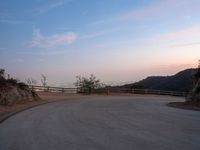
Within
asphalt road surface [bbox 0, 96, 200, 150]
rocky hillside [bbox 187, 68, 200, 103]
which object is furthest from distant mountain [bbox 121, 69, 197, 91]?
asphalt road surface [bbox 0, 96, 200, 150]

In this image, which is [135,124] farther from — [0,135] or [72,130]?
[0,135]

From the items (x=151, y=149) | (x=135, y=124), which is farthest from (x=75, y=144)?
(x=135, y=124)

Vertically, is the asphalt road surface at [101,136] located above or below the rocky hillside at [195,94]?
below

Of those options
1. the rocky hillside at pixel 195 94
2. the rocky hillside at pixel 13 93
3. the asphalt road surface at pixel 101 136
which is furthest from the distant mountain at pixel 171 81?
the asphalt road surface at pixel 101 136

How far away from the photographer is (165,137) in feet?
39.2

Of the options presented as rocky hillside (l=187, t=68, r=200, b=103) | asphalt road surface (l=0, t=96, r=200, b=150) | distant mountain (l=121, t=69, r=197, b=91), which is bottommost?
asphalt road surface (l=0, t=96, r=200, b=150)

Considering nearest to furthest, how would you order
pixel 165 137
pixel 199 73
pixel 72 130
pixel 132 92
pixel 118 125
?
pixel 165 137
pixel 72 130
pixel 118 125
pixel 199 73
pixel 132 92

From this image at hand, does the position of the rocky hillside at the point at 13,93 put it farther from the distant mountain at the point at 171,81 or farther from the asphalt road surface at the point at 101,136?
the distant mountain at the point at 171,81

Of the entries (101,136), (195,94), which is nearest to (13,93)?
(195,94)

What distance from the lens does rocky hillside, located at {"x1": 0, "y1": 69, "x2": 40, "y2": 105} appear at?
30605mm

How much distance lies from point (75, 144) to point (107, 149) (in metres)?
1.30

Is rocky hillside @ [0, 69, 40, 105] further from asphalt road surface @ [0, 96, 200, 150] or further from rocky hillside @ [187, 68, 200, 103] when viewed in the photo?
asphalt road surface @ [0, 96, 200, 150]

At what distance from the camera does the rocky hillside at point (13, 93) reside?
30605 millimetres

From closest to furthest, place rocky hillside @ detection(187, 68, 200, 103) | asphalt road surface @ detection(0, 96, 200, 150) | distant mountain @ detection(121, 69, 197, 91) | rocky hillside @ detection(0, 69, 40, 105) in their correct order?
asphalt road surface @ detection(0, 96, 200, 150), rocky hillside @ detection(187, 68, 200, 103), rocky hillside @ detection(0, 69, 40, 105), distant mountain @ detection(121, 69, 197, 91)
